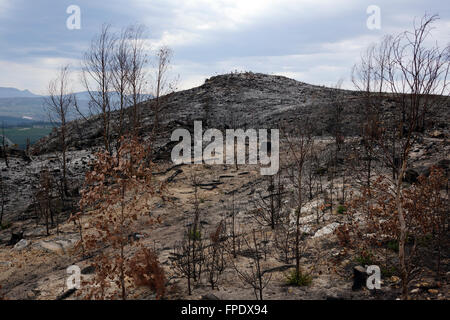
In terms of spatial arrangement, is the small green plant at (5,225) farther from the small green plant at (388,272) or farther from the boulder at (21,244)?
the small green plant at (388,272)

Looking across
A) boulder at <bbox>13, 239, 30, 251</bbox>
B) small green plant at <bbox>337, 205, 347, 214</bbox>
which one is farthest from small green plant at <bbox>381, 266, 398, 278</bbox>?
boulder at <bbox>13, 239, 30, 251</bbox>

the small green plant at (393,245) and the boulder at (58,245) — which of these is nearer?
the small green plant at (393,245)

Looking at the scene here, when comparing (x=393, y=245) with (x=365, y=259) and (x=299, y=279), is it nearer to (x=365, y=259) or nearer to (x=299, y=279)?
(x=365, y=259)

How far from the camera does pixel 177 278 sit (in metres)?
7.18

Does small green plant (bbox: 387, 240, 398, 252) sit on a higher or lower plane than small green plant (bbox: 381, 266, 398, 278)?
higher

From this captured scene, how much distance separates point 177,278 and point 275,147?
13.0 metres

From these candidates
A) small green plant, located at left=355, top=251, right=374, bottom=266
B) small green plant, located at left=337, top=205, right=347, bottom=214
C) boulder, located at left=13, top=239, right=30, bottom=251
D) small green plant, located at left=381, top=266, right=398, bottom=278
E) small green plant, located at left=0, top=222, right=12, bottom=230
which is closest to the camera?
small green plant, located at left=381, top=266, right=398, bottom=278

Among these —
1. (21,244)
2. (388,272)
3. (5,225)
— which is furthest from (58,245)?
(388,272)

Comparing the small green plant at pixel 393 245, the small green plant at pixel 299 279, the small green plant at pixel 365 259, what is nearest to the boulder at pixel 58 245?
the small green plant at pixel 299 279

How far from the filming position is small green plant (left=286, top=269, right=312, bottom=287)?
21.4 feet

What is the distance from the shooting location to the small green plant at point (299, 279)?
256 inches

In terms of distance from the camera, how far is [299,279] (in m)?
6.52

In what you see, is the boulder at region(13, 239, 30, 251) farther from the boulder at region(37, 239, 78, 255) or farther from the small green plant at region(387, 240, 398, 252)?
the small green plant at region(387, 240, 398, 252)
